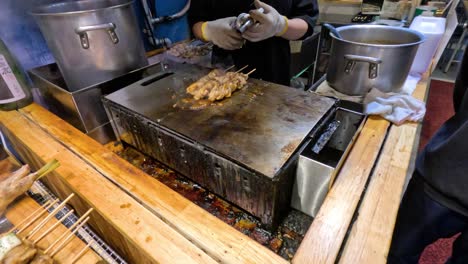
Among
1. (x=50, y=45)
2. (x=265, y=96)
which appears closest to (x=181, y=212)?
(x=265, y=96)

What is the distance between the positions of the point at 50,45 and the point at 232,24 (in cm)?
102

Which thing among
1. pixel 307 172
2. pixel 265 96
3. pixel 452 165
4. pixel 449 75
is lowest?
pixel 449 75

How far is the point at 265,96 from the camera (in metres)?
1.25

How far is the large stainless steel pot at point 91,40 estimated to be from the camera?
114cm

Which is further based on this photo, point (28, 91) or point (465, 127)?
point (28, 91)

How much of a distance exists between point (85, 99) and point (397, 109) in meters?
1.75

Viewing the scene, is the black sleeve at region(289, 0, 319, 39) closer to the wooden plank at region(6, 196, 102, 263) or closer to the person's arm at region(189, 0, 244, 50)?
the person's arm at region(189, 0, 244, 50)

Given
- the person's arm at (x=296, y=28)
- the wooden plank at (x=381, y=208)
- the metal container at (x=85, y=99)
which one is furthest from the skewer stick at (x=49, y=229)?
the person's arm at (x=296, y=28)

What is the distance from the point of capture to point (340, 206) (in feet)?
2.93

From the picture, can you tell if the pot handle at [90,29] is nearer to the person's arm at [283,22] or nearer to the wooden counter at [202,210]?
the wooden counter at [202,210]

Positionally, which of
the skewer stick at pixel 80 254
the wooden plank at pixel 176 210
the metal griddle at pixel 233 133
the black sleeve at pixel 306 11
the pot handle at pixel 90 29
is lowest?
the skewer stick at pixel 80 254

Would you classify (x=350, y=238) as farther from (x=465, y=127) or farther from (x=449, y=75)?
(x=449, y=75)

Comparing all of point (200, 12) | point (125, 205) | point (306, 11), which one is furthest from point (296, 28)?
point (125, 205)

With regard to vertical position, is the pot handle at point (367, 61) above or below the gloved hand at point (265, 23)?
below
